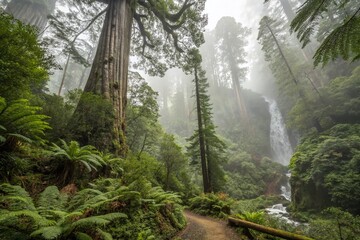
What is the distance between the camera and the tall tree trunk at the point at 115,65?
7336 millimetres

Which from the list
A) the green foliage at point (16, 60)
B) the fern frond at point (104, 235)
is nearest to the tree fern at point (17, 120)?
the green foliage at point (16, 60)

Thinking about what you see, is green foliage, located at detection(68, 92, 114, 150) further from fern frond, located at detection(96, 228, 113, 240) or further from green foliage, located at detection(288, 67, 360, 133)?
green foliage, located at detection(288, 67, 360, 133)

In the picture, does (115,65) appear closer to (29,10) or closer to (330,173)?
(330,173)

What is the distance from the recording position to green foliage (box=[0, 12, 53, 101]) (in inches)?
151

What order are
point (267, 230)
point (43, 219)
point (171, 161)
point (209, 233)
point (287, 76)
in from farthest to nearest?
point (287, 76) < point (171, 161) < point (209, 233) < point (267, 230) < point (43, 219)

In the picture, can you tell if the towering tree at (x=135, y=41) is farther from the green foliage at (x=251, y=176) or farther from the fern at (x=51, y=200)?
the green foliage at (x=251, y=176)

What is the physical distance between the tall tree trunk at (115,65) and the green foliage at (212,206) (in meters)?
5.10

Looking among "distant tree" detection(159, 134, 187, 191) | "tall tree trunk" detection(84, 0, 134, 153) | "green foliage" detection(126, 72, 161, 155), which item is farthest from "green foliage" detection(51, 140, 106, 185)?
"distant tree" detection(159, 134, 187, 191)

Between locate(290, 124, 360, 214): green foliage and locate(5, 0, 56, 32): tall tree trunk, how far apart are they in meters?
27.6

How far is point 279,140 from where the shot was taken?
89.1ft

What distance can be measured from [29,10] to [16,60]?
1018 inches

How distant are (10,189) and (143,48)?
1305cm

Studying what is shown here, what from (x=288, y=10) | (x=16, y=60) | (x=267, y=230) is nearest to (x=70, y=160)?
(x=16, y=60)

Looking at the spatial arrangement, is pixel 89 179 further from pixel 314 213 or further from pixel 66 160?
pixel 314 213
